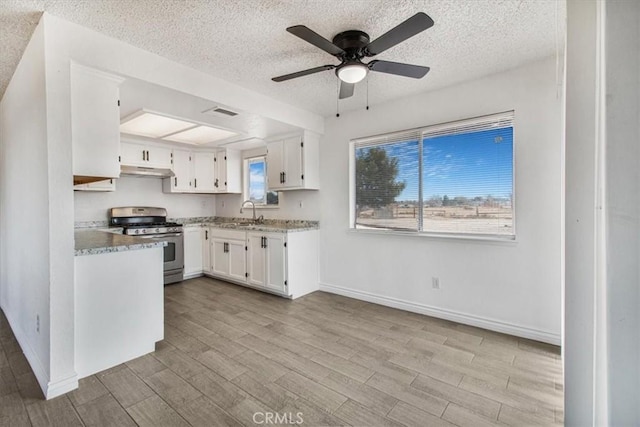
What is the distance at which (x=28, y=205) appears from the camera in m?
2.29

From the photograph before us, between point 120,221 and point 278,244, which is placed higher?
point 120,221

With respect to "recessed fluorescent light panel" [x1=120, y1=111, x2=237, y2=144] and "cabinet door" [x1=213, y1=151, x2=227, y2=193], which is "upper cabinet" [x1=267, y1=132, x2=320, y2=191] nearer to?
"recessed fluorescent light panel" [x1=120, y1=111, x2=237, y2=144]

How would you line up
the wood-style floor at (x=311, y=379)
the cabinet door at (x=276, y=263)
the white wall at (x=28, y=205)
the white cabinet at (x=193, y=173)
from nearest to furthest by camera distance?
the wood-style floor at (x=311, y=379) < the white wall at (x=28, y=205) < the cabinet door at (x=276, y=263) < the white cabinet at (x=193, y=173)

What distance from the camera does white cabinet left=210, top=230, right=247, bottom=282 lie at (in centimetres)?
433

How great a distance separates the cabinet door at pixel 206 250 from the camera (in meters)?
4.89

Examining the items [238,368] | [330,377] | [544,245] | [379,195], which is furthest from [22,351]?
[544,245]

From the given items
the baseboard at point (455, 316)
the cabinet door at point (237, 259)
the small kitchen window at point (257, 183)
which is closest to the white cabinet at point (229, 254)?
the cabinet door at point (237, 259)

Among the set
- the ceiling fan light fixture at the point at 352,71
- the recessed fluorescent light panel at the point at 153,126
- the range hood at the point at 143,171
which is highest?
the recessed fluorescent light panel at the point at 153,126

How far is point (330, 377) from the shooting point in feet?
6.91

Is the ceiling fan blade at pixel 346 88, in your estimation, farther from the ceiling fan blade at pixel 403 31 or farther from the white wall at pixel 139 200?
the white wall at pixel 139 200

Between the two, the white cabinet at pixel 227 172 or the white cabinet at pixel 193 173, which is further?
the white cabinet at pixel 227 172

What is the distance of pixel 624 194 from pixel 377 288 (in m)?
3.06

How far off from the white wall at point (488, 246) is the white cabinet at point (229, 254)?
1503mm

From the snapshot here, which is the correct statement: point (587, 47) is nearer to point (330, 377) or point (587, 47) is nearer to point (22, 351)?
point (330, 377)
